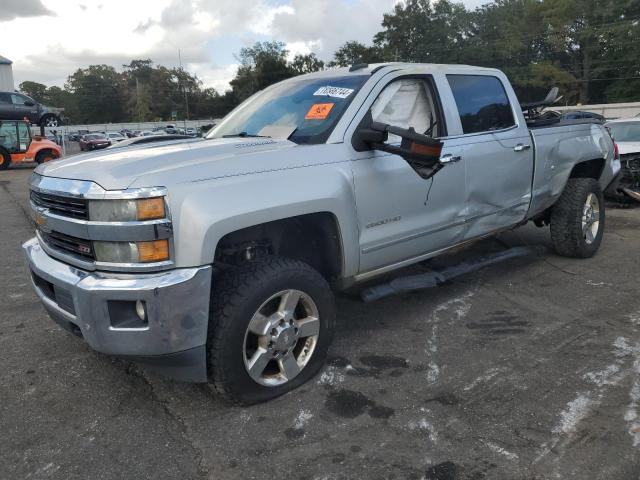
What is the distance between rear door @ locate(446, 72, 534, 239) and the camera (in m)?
4.14

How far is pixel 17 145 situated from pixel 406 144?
23.1 meters

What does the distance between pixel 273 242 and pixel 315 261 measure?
40 centimetres

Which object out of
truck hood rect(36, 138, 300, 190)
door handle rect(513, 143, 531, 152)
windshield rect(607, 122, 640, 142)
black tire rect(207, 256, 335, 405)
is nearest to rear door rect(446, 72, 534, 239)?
door handle rect(513, 143, 531, 152)

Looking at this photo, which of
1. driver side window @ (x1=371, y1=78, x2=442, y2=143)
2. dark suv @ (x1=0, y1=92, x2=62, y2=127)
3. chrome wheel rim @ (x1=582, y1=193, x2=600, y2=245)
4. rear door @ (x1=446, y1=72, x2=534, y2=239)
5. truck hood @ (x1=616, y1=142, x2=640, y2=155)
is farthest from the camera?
dark suv @ (x1=0, y1=92, x2=62, y2=127)

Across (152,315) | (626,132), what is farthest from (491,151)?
(626,132)

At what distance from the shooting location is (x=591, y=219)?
18.3 feet

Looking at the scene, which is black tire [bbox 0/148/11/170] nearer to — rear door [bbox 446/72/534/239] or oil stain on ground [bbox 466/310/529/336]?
rear door [bbox 446/72/534/239]

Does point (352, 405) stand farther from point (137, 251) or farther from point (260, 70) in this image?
point (260, 70)

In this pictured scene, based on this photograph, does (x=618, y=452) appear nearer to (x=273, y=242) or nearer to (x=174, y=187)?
(x=273, y=242)

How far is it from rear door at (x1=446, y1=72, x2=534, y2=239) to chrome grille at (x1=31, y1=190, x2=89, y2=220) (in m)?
2.57

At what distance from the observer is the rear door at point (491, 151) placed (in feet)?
13.6

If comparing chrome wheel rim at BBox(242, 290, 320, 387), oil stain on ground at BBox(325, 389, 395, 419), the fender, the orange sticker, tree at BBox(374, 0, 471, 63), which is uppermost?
tree at BBox(374, 0, 471, 63)

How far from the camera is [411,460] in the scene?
248cm

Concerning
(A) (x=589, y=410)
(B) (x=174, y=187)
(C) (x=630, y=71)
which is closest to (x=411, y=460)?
(A) (x=589, y=410)
